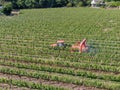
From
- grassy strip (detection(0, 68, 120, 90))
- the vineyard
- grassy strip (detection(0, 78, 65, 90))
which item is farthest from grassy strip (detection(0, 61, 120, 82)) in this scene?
grassy strip (detection(0, 78, 65, 90))

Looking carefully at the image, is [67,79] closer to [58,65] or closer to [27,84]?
[27,84]

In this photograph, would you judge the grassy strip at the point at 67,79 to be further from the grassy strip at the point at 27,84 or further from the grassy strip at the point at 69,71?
the grassy strip at the point at 27,84

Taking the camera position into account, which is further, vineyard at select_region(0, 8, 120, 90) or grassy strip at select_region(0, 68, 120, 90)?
vineyard at select_region(0, 8, 120, 90)

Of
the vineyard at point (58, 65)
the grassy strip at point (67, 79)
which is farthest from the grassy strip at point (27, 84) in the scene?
the grassy strip at point (67, 79)

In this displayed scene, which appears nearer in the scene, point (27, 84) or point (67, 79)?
point (27, 84)

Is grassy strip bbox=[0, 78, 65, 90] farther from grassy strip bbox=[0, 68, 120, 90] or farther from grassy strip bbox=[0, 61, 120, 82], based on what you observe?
grassy strip bbox=[0, 61, 120, 82]

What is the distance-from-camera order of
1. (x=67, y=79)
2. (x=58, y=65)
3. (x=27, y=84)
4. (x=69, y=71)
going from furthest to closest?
(x=58, y=65) → (x=69, y=71) → (x=67, y=79) → (x=27, y=84)

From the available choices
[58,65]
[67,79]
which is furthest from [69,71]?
[58,65]

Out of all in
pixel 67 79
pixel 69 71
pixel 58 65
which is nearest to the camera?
pixel 67 79

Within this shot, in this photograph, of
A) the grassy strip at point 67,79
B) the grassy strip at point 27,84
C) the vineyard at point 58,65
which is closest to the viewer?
the grassy strip at point 27,84

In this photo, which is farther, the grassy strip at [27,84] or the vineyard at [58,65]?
the vineyard at [58,65]

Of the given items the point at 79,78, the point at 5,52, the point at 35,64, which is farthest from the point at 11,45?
the point at 79,78

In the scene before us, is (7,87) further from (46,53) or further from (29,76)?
(46,53)

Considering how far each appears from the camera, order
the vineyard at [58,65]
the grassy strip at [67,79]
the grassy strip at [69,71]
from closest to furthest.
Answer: the grassy strip at [67,79]
the vineyard at [58,65]
the grassy strip at [69,71]
